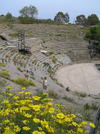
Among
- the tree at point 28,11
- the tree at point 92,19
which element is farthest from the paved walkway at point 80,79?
the tree at point 92,19

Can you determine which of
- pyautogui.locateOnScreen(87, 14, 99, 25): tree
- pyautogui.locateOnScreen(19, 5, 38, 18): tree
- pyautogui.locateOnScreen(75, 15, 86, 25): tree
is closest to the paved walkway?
pyautogui.locateOnScreen(19, 5, 38, 18): tree

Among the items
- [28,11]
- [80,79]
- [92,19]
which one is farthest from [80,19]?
[80,79]

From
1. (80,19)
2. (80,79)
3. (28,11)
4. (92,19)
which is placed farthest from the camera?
(80,19)

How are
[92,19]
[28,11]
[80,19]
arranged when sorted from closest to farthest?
1. [28,11]
2. [92,19]
3. [80,19]

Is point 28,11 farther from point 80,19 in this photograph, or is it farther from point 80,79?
point 80,79

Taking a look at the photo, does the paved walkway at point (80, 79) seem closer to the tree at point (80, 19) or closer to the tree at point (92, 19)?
the tree at point (92, 19)

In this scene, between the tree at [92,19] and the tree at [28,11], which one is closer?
the tree at [28,11]

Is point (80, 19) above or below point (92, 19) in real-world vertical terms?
above

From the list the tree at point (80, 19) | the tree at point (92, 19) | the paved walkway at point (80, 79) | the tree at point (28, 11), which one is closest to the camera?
the paved walkway at point (80, 79)

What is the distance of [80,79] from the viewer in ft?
A: 65.7

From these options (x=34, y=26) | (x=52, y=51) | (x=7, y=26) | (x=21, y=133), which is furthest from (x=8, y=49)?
(x=21, y=133)

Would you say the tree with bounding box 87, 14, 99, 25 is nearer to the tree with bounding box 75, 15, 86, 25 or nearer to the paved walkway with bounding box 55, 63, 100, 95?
the tree with bounding box 75, 15, 86, 25

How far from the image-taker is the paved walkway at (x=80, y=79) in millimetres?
17236

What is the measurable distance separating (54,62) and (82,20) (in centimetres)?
5047
